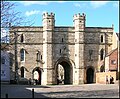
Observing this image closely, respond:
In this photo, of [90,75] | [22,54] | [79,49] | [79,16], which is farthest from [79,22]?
[22,54]

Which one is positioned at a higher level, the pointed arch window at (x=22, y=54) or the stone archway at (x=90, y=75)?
the pointed arch window at (x=22, y=54)

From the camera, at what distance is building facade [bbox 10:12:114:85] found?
78438 mm

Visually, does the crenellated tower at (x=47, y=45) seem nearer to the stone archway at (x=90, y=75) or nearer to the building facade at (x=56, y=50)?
the building facade at (x=56, y=50)

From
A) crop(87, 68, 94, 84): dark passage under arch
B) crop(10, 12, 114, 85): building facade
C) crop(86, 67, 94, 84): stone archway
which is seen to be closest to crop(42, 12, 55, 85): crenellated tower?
crop(10, 12, 114, 85): building facade

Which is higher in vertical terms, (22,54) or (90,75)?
(22,54)

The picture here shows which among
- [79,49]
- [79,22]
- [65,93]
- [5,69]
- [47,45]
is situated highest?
[79,22]

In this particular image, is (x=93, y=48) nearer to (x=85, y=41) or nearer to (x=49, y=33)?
(x=85, y=41)

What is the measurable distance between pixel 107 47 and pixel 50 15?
14393mm

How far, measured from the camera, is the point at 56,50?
79.4 m

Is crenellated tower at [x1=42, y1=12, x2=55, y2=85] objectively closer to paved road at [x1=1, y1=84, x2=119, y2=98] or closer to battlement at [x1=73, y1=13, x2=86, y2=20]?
battlement at [x1=73, y1=13, x2=86, y2=20]

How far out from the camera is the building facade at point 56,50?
7844 cm

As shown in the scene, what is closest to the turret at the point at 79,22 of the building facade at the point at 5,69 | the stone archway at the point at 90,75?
the stone archway at the point at 90,75

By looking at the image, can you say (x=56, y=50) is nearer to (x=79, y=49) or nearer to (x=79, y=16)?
(x=79, y=49)

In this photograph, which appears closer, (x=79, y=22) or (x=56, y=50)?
(x=56, y=50)
